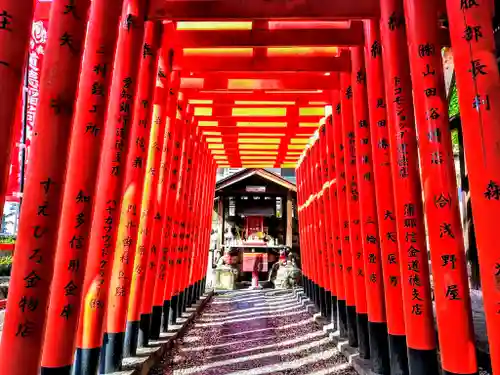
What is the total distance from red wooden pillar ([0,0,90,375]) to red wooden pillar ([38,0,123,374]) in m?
0.51

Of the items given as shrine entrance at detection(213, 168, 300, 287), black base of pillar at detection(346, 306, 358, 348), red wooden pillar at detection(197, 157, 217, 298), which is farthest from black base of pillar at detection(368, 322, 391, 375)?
shrine entrance at detection(213, 168, 300, 287)

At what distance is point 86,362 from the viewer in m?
3.78

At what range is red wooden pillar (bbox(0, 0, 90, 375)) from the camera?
2.57 metres

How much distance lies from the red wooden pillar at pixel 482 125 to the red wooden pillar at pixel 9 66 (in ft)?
9.97

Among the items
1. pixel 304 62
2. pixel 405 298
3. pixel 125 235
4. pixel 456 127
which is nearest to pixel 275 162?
pixel 456 127

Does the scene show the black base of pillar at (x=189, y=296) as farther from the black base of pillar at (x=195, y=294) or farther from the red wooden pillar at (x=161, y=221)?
the red wooden pillar at (x=161, y=221)

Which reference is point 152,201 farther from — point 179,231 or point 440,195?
point 440,195

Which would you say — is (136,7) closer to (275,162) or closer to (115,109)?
(115,109)

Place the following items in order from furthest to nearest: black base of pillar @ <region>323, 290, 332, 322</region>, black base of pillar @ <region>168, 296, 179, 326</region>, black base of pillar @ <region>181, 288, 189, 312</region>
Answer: black base of pillar @ <region>181, 288, 189, 312</region>
black base of pillar @ <region>323, 290, 332, 322</region>
black base of pillar @ <region>168, 296, 179, 326</region>

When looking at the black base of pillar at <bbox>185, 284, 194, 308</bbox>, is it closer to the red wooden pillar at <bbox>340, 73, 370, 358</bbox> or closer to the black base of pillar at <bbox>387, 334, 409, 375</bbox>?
the red wooden pillar at <bbox>340, 73, 370, 358</bbox>

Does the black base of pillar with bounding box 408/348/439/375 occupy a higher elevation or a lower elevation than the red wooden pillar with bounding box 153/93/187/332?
lower

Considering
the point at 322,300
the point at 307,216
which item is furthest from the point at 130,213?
the point at 307,216

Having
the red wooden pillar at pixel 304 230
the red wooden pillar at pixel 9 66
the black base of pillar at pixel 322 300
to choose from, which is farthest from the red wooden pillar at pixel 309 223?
the red wooden pillar at pixel 9 66

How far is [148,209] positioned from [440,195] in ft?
12.9
